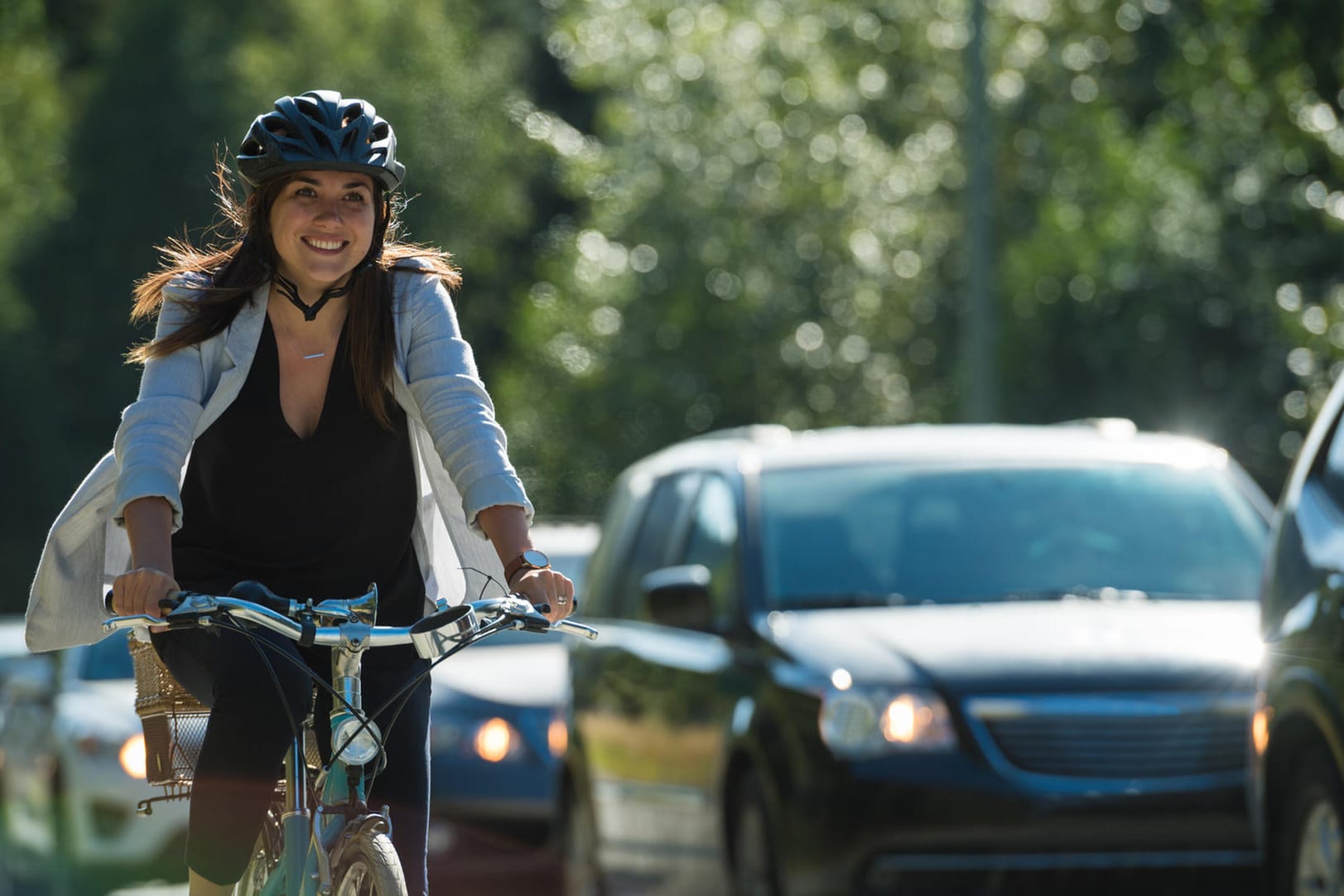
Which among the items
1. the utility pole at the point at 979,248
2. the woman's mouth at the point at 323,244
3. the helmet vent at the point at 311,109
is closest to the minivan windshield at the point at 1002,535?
the woman's mouth at the point at 323,244

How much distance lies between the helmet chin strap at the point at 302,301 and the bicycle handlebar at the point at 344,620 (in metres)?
0.56

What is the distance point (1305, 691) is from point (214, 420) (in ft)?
9.53

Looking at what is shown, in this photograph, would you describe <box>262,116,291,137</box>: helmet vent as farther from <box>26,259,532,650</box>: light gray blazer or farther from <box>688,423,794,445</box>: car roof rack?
<box>688,423,794,445</box>: car roof rack

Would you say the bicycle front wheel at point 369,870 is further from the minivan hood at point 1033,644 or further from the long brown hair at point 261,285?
the minivan hood at point 1033,644

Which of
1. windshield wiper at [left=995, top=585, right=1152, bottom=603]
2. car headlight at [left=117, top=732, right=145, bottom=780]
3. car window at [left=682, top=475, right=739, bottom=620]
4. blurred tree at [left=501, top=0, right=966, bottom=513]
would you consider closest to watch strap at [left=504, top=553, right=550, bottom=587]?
windshield wiper at [left=995, top=585, right=1152, bottom=603]

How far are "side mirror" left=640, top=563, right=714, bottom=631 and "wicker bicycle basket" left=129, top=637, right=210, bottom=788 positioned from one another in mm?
3707

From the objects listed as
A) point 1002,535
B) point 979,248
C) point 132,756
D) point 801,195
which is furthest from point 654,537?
point 801,195

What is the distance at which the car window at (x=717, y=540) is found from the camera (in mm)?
8688

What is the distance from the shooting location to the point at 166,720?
4.68 m

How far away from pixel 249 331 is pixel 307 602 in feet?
2.04

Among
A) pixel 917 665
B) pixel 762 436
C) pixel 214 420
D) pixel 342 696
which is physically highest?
pixel 214 420

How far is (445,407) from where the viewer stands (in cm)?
453

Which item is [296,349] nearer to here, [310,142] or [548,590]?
[310,142]

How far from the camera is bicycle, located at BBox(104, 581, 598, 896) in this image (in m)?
4.01
